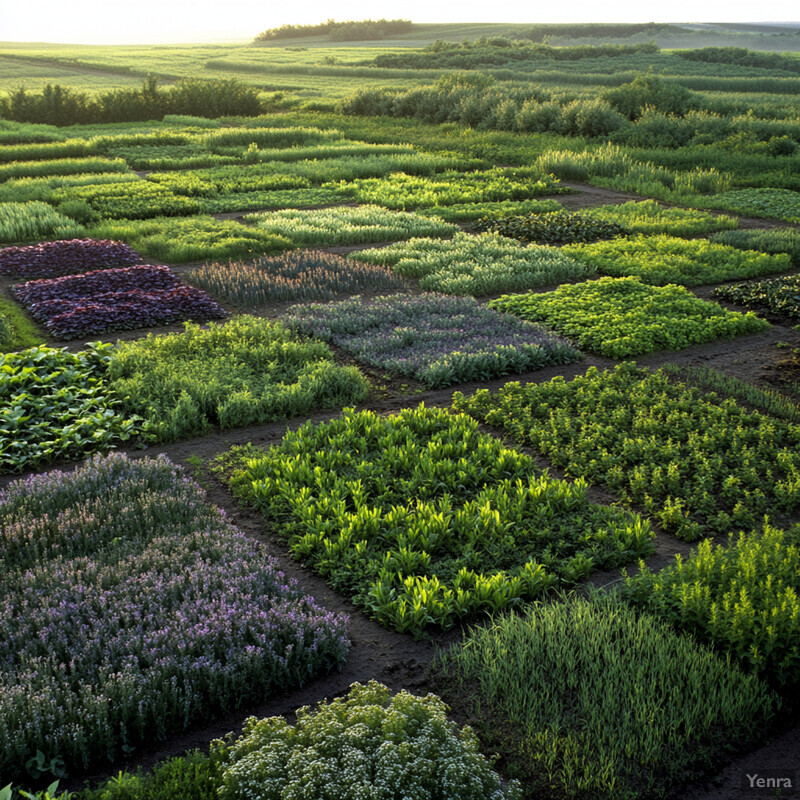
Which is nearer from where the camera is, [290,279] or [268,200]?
[290,279]

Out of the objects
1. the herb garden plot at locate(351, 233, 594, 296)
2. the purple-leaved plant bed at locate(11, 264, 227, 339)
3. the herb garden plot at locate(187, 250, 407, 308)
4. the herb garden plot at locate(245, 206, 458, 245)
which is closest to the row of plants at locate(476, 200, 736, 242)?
the herb garden plot at locate(351, 233, 594, 296)

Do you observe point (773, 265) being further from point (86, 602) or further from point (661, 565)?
point (86, 602)

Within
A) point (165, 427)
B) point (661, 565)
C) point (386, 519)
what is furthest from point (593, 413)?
point (165, 427)

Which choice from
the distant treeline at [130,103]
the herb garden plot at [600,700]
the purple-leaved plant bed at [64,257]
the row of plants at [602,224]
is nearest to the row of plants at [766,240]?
the row of plants at [602,224]

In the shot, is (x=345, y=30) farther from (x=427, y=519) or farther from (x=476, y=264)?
(x=427, y=519)

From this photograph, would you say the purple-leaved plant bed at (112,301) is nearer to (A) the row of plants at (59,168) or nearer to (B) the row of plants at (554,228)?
(B) the row of plants at (554,228)

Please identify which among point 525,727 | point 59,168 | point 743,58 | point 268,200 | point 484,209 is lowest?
point 525,727

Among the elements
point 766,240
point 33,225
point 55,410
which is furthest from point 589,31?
point 55,410
